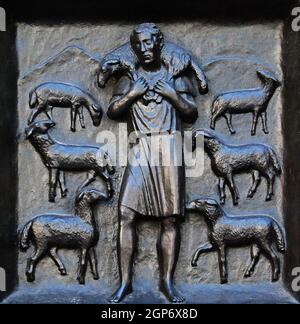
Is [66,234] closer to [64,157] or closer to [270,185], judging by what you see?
[64,157]

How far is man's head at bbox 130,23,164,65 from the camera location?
2.76 m

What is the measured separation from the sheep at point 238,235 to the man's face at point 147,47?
524mm

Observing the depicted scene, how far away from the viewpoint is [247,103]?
111 inches

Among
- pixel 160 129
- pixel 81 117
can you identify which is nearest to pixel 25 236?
pixel 81 117

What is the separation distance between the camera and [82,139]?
282cm

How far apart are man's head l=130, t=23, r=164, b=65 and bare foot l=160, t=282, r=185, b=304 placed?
78 centimetres

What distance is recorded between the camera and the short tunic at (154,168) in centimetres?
270

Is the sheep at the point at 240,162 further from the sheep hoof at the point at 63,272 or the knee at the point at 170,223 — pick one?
the sheep hoof at the point at 63,272

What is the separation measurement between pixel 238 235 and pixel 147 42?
0.74m

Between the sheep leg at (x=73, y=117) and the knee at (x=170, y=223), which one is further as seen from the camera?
the sheep leg at (x=73, y=117)

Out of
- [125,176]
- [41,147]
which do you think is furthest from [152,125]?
[41,147]

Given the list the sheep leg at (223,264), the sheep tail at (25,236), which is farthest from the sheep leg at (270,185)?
the sheep tail at (25,236)

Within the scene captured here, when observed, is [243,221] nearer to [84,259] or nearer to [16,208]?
[84,259]

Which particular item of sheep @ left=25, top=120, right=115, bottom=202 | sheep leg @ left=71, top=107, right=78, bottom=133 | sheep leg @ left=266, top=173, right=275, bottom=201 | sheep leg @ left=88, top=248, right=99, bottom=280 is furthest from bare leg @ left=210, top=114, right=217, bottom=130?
sheep leg @ left=88, top=248, right=99, bottom=280
